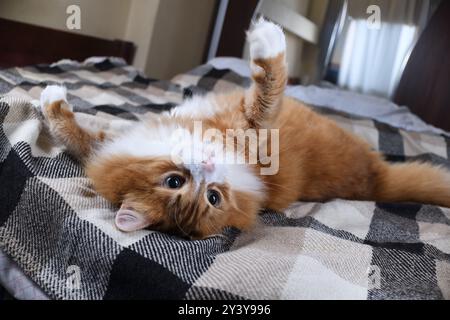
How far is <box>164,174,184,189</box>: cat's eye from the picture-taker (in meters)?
1.00

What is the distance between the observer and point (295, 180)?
120 cm

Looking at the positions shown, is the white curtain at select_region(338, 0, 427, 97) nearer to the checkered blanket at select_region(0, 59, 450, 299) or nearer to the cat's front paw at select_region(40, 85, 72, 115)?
the checkered blanket at select_region(0, 59, 450, 299)

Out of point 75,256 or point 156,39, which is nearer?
point 75,256

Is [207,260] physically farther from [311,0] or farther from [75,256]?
[311,0]

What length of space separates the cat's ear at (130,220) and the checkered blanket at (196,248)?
0.02m

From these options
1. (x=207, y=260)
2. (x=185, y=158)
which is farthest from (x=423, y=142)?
(x=207, y=260)

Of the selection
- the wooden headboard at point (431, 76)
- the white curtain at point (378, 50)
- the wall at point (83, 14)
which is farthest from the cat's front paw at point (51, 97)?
the wooden headboard at point (431, 76)

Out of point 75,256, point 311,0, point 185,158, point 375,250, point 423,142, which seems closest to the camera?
point 75,256

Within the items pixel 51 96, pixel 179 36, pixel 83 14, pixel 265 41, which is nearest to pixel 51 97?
pixel 51 96

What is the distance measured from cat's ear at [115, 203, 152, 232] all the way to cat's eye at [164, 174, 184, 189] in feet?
0.42

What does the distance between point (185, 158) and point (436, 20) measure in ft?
8.36

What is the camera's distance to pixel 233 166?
1.09 metres

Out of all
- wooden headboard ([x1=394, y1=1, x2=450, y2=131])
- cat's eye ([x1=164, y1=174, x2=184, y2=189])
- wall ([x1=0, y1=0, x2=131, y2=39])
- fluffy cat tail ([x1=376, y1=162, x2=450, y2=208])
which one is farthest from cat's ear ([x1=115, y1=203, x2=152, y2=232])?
wooden headboard ([x1=394, y1=1, x2=450, y2=131])

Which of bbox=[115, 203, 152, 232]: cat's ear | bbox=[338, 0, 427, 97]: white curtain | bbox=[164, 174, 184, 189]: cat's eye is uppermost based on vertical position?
bbox=[338, 0, 427, 97]: white curtain
